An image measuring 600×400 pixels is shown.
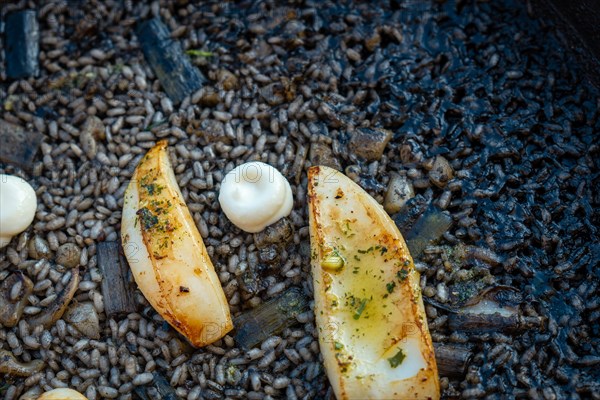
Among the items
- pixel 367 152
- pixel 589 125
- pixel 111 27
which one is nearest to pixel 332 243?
pixel 367 152

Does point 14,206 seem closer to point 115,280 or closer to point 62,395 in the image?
point 115,280

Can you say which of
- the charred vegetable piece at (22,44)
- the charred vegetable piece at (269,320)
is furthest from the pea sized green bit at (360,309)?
the charred vegetable piece at (22,44)

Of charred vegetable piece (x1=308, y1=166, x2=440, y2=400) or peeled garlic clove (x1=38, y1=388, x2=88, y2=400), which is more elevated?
charred vegetable piece (x1=308, y1=166, x2=440, y2=400)

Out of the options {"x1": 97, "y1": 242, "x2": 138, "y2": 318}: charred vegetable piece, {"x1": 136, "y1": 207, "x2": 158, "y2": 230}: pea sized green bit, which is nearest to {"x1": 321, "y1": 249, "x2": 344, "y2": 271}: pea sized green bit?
{"x1": 136, "y1": 207, "x2": 158, "y2": 230}: pea sized green bit

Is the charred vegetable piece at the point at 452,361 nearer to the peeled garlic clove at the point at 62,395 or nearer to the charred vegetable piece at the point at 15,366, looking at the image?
the peeled garlic clove at the point at 62,395

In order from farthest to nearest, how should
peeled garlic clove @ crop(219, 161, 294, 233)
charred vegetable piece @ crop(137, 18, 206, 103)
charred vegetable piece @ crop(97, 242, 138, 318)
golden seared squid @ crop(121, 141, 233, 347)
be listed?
charred vegetable piece @ crop(137, 18, 206, 103) → charred vegetable piece @ crop(97, 242, 138, 318) → peeled garlic clove @ crop(219, 161, 294, 233) → golden seared squid @ crop(121, 141, 233, 347)

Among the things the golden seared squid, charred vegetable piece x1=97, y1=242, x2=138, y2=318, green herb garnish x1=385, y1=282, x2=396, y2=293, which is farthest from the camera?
charred vegetable piece x1=97, y1=242, x2=138, y2=318

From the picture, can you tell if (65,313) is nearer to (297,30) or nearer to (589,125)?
(297,30)

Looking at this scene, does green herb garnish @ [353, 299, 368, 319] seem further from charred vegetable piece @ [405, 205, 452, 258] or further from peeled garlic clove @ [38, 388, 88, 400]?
peeled garlic clove @ [38, 388, 88, 400]
